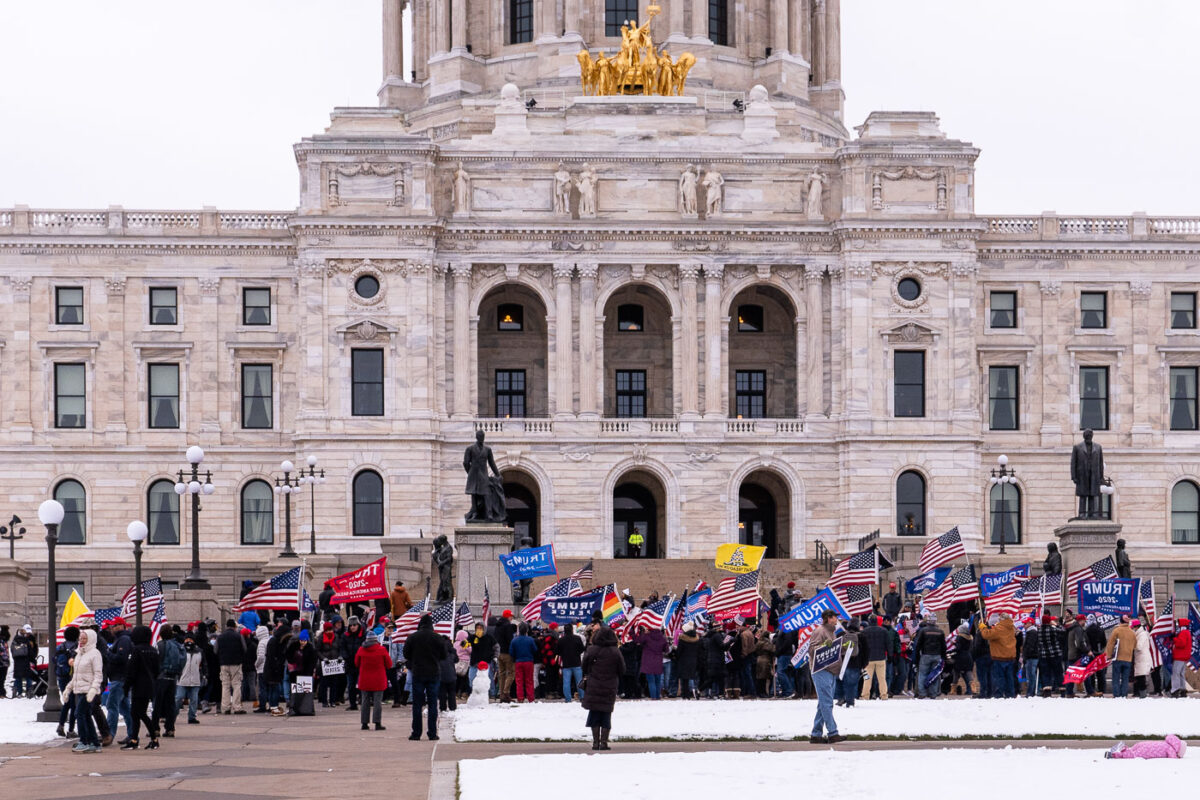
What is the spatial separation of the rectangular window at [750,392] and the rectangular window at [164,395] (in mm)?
19445

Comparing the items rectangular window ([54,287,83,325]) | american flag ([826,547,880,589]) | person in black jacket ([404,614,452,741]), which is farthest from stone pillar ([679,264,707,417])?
person in black jacket ([404,614,452,741])

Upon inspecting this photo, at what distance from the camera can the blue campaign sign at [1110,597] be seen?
45031 millimetres

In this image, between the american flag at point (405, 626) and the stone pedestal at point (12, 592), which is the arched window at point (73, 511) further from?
the american flag at point (405, 626)

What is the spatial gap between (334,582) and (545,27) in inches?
1677

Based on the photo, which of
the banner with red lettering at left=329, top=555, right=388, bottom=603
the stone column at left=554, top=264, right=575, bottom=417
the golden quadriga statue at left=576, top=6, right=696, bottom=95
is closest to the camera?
the banner with red lettering at left=329, top=555, right=388, bottom=603

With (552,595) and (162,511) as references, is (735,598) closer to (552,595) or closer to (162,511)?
(552,595)

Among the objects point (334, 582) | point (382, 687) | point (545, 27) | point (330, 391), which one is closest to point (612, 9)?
point (545, 27)

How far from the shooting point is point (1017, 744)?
33.0 meters

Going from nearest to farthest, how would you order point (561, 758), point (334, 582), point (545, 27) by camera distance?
point (561, 758) < point (334, 582) < point (545, 27)

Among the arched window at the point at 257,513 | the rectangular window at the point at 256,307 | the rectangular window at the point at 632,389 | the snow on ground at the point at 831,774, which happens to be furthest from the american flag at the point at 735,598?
the rectangular window at the point at 256,307

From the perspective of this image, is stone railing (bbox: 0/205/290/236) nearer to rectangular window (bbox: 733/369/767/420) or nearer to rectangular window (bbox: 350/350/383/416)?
rectangular window (bbox: 350/350/383/416)

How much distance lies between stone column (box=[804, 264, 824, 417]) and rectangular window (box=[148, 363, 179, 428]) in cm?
2161

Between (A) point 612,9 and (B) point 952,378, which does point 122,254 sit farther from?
(B) point 952,378

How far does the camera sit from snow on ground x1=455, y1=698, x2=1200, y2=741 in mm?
34938
